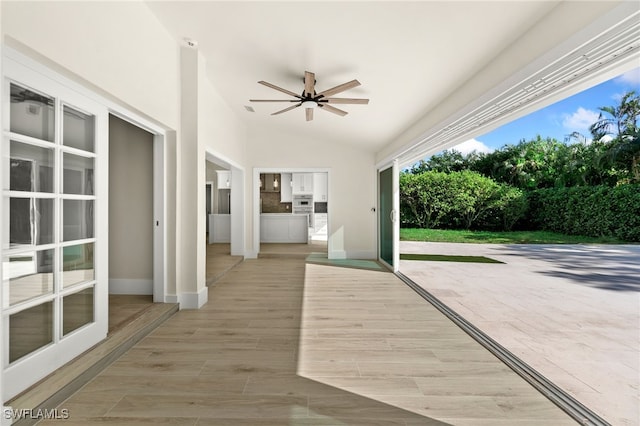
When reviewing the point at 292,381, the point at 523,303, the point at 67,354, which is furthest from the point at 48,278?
the point at 523,303

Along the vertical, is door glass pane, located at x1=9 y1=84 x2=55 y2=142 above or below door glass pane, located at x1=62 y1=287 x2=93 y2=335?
above

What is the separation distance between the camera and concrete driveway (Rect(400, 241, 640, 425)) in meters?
2.09

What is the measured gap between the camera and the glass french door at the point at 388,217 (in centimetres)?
566

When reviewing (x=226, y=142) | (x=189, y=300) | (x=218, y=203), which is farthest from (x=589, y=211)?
(x=189, y=300)

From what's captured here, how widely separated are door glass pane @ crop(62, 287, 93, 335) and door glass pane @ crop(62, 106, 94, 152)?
3.43 ft

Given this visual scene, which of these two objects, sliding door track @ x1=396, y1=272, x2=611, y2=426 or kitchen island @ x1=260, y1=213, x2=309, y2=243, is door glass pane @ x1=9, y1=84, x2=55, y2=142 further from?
kitchen island @ x1=260, y1=213, x2=309, y2=243

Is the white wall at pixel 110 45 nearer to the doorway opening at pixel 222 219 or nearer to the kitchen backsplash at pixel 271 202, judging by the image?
the doorway opening at pixel 222 219

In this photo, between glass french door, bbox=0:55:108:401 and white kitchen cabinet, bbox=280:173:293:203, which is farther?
white kitchen cabinet, bbox=280:173:293:203

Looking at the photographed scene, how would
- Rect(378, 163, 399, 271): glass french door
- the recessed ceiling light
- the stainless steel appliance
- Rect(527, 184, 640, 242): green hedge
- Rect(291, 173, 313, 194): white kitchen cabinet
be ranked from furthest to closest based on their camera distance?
the stainless steel appliance → Rect(291, 173, 313, 194): white kitchen cabinet → Rect(527, 184, 640, 242): green hedge → Rect(378, 163, 399, 271): glass french door → the recessed ceiling light

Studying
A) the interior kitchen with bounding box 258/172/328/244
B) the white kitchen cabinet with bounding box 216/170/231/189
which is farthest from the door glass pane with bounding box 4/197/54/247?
the interior kitchen with bounding box 258/172/328/244

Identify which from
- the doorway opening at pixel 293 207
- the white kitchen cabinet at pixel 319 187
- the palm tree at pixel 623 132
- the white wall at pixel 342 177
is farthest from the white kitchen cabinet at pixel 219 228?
the palm tree at pixel 623 132

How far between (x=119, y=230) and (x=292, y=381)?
293 centimetres

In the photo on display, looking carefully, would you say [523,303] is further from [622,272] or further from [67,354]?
[67,354]

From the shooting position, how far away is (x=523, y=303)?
3.80 m
